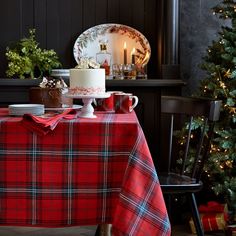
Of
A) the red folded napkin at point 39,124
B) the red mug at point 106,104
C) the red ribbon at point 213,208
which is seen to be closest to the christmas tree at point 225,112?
the red ribbon at point 213,208

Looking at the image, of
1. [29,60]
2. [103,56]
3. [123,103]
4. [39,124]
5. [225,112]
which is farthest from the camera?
[103,56]

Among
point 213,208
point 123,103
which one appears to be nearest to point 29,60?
point 123,103

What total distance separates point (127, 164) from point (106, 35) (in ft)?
7.07

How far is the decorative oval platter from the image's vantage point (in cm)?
369

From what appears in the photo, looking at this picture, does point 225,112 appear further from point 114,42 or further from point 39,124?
point 39,124

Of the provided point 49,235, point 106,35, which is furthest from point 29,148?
point 106,35

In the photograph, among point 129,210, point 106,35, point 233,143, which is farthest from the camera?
point 106,35

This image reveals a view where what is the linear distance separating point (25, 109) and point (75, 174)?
41 centimetres

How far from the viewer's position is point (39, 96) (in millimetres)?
2215

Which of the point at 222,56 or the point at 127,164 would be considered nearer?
the point at 127,164

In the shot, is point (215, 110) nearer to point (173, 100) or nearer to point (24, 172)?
point (173, 100)

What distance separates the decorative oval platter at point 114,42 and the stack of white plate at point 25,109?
170 centimetres

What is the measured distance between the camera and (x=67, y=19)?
373cm

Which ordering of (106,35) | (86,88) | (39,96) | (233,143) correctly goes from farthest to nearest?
(106,35), (233,143), (39,96), (86,88)
